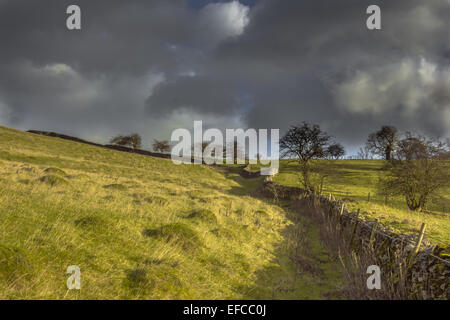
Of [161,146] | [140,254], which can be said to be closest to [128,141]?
[161,146]

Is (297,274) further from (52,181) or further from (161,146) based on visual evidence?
(161,146)

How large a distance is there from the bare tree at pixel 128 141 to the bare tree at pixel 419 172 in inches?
2946

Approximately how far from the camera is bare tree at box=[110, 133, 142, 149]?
78000 millimetres

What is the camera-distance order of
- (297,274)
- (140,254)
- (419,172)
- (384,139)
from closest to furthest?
(140,254), (297,274), (419,172), (384,139)

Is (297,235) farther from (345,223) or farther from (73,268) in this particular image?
(73,268)

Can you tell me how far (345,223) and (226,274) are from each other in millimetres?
10530

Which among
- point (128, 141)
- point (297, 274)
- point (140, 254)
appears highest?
point (128, 141)

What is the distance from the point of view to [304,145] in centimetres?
2833

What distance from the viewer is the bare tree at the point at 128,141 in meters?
78.0

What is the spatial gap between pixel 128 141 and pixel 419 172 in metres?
78.5

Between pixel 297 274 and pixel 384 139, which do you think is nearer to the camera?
pixel 297 274
